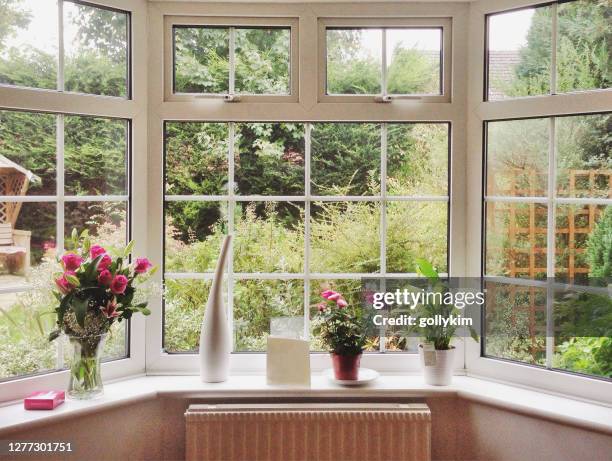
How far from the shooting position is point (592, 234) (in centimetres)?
248

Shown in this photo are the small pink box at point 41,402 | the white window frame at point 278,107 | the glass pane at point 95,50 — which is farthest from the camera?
the white window frame at point 278,107

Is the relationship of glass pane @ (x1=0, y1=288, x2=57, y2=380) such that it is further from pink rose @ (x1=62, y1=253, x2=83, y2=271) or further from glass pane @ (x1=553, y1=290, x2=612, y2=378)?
glass pane @ (x1=553, y1=290, x2=612, y2=378)

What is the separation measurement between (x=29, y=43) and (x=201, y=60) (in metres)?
0.73

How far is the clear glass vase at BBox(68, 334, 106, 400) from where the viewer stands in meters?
2.39

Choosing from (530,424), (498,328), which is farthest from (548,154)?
(530,424)

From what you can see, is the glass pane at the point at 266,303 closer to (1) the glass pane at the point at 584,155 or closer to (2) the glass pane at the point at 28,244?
(2) the glass pane at the point at 28,244

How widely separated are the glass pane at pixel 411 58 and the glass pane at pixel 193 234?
39.1 inches

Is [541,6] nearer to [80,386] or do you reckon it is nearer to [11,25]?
[11,25]

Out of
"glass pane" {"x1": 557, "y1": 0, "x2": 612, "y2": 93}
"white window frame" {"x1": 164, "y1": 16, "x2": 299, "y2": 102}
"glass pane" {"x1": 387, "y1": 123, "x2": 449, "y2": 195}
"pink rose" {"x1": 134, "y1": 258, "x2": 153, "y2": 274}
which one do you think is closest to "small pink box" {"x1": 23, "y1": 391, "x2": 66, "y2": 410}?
"pink rose" {"x1": 134, "y1": 258, "x2": 153, "y2": 274}

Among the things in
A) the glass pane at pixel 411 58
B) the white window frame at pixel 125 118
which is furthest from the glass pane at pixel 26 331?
the glass pane at pixel 411 58

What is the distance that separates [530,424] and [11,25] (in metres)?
2.58

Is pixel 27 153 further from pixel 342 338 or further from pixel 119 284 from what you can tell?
pixel 342 338

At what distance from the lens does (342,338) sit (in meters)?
2.61

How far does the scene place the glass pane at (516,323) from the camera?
8.62 ft
